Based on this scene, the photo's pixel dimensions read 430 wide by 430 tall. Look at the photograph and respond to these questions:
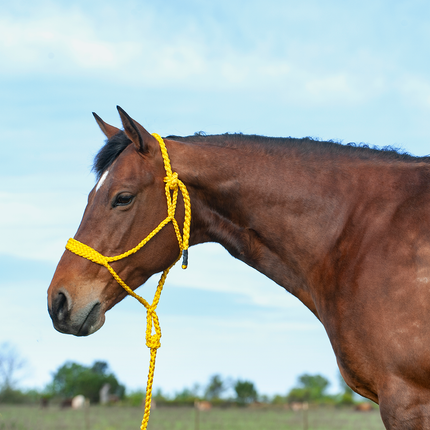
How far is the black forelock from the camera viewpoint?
398 cm

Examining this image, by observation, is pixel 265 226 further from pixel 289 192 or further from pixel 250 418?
pixel 250 418

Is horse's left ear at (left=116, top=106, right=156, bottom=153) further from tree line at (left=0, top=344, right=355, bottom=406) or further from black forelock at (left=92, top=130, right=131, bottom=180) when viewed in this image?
tree line at (left=0, top=344, right=355, bottom=406)

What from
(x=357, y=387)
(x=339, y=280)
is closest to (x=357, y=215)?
(x=339, y=280)

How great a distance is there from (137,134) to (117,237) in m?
0.84

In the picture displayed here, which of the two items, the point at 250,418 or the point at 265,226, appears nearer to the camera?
the point at 265,226

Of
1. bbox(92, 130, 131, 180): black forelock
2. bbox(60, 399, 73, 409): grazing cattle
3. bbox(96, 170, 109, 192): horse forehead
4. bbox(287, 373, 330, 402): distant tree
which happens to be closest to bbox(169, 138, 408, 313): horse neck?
bbox(92, 130, 131, 180): black forelock

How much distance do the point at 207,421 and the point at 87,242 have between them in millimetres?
24652

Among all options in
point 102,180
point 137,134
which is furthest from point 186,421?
point 137,134

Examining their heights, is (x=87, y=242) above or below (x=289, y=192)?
below

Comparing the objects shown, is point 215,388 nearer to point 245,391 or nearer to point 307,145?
point 245,391

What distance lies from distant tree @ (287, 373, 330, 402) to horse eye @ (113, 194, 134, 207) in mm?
42323

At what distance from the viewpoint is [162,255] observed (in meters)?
3.81

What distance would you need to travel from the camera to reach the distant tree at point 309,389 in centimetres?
4288

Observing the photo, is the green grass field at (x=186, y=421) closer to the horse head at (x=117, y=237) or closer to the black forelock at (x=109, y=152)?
the horse head at (x=117, y=237)
